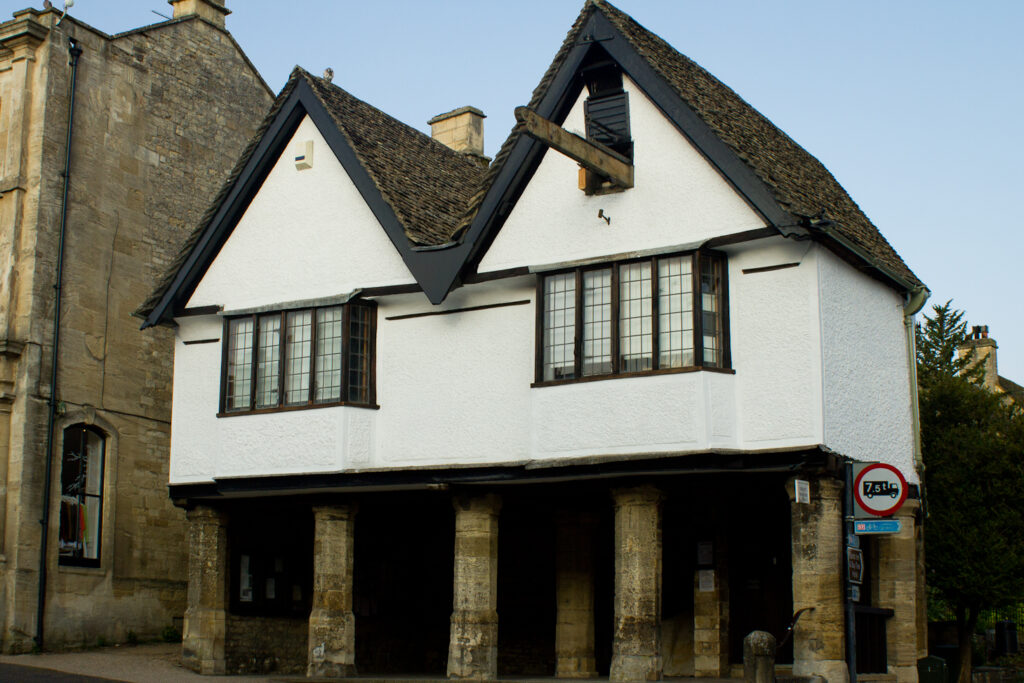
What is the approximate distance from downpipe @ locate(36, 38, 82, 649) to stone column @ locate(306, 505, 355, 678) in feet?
19.3

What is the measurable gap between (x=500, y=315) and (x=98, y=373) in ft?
30.9

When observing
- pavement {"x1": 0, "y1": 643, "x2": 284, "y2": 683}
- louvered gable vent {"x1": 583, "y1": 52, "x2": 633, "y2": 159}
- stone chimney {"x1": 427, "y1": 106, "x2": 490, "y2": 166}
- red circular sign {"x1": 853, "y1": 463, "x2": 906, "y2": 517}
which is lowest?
pavement {"x1": 0, "y1": 643, "x2": 284, "y2": 683}

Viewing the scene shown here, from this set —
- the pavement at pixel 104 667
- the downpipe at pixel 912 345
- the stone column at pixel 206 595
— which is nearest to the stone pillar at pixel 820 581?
the downpipe at pixel 912 345

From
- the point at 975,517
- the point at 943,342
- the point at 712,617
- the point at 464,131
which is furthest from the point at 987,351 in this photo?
the point at 712,617

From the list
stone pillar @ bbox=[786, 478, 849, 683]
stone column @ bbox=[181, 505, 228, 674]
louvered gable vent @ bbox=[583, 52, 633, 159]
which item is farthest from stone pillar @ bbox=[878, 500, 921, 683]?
stone column @ bbox=[181, 505, 228, 674]

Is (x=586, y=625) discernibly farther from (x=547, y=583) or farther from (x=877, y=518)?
(x=877, y=518)

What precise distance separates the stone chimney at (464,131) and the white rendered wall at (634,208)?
1000 cm

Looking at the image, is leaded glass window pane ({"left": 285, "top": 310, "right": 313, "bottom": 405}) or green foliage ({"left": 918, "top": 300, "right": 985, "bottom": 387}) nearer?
leaded glass window pane ({"left": 285, "top": 310, "right": 313, "bottom": 405})

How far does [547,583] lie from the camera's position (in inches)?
946

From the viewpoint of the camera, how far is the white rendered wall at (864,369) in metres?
17.4

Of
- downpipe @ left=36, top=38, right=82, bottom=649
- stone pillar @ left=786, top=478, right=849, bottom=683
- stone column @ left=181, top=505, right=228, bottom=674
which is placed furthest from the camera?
downpipe @ left=36, top=38, right=82, bottom=649

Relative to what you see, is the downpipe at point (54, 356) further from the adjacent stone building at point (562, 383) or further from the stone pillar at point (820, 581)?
the stone pillar at point (820, 581)

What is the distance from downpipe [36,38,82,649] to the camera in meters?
23.3

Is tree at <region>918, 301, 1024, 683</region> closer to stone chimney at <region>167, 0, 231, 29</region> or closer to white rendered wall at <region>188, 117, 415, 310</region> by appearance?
white rendered wall at <region>188, 117, 415, 310</region>
